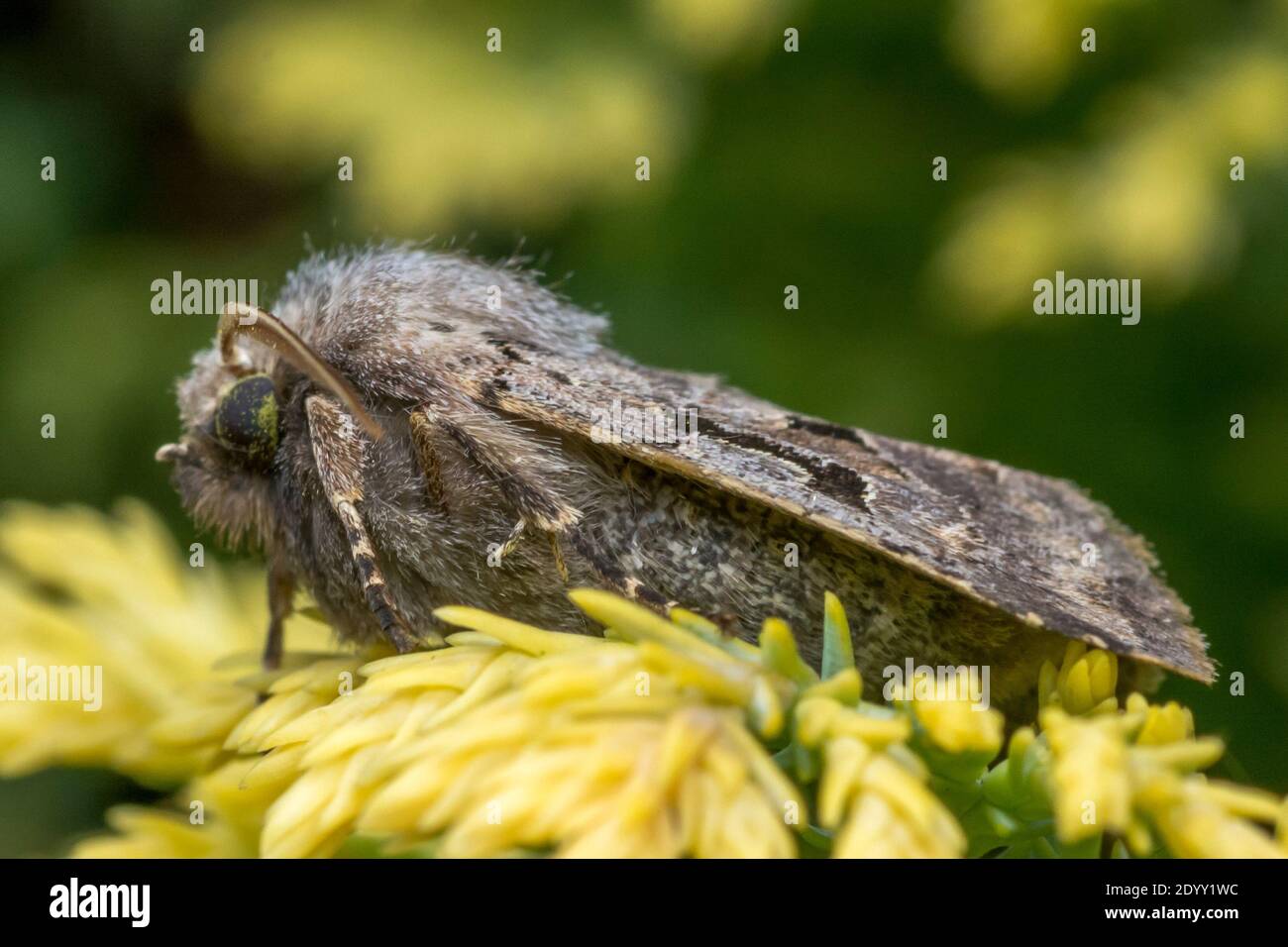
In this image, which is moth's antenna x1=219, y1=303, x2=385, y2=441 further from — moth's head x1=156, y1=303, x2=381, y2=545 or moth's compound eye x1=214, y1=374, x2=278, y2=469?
moth's compound eye x1=214, y1=374, x2=278, y2=469

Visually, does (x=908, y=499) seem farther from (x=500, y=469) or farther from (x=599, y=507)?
(x=500, y=469)

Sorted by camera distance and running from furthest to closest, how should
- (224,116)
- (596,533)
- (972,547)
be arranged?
(224,116), (596,533), (972,547)

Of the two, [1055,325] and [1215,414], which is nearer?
[1215,414]

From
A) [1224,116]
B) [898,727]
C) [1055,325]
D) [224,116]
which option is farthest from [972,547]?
[224,116]

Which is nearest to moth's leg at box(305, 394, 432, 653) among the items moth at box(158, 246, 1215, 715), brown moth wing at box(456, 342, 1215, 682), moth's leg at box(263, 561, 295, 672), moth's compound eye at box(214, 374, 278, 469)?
moth at box(158, 246, 1215, 715)

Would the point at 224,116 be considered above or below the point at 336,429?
above

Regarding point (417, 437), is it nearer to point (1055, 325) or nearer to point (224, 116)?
point (1055, 325)

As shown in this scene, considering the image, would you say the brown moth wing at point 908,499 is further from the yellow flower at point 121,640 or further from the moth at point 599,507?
the yellow flower at point 121,640
